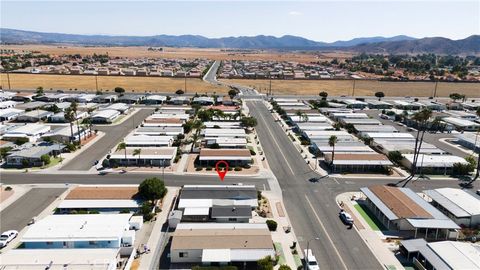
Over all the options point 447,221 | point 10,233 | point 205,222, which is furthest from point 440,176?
point 10,233

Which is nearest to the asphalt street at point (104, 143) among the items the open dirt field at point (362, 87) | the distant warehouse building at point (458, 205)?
the distant warehouse building at point (458, 205)

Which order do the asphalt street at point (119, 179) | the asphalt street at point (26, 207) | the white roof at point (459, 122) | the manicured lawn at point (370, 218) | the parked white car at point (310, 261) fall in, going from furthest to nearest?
the white roof at point (459, 122) → the asphalt street at point (119, 179) → the manicured lawn at point (370, 218) → the asphalt street at point (26, 207) → the parked white car at point (310, 261)

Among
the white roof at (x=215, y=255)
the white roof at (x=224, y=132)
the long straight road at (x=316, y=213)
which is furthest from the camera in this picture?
the white roof at (x=224, y=132)

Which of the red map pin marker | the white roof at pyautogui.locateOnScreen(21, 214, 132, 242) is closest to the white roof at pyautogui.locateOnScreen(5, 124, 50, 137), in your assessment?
the red map pin marker

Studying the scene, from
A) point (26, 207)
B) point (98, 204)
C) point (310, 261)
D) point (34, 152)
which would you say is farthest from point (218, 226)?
point (34, 152)

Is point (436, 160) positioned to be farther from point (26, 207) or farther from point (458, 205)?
point (26, 207)

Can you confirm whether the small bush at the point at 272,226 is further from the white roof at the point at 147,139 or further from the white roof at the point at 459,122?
the white roof at the point at 459,122

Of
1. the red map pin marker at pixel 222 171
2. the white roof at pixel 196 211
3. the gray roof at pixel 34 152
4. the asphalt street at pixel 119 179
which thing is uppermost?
the gray roof at pixel 34 152

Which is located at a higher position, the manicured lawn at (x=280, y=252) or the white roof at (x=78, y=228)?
the white roof at (x=78, y=228)
